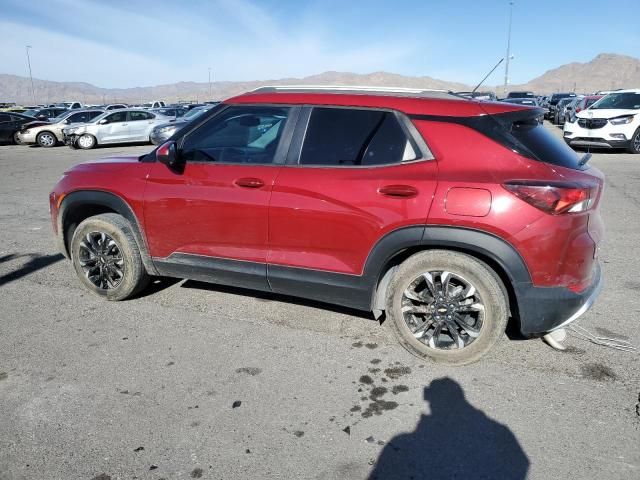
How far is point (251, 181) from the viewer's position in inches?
143

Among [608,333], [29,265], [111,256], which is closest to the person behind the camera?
[608,333]

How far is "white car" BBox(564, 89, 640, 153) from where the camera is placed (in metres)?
14.5

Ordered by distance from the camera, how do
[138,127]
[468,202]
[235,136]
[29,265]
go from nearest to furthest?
[468,202] < [235,136] < [29,265] < [138,127]

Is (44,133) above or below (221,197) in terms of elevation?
below

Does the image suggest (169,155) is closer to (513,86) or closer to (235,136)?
(235,136)

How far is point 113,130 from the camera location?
790 inches

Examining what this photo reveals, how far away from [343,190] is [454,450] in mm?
1679

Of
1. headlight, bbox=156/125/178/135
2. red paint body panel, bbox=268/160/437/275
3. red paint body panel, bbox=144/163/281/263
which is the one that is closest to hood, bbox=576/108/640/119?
headlight, bbox=156/125/178/135

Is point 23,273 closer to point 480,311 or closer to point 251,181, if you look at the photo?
point 251,181

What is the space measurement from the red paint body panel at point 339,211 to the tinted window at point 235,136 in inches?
17.0

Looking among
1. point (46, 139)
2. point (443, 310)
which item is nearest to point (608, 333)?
point (443, 310)

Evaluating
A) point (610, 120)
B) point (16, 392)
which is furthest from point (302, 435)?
point (610, 120)

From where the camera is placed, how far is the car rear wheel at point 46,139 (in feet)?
72.8

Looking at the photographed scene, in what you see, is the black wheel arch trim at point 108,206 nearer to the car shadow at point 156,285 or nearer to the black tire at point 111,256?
the black tire at point 111,256
